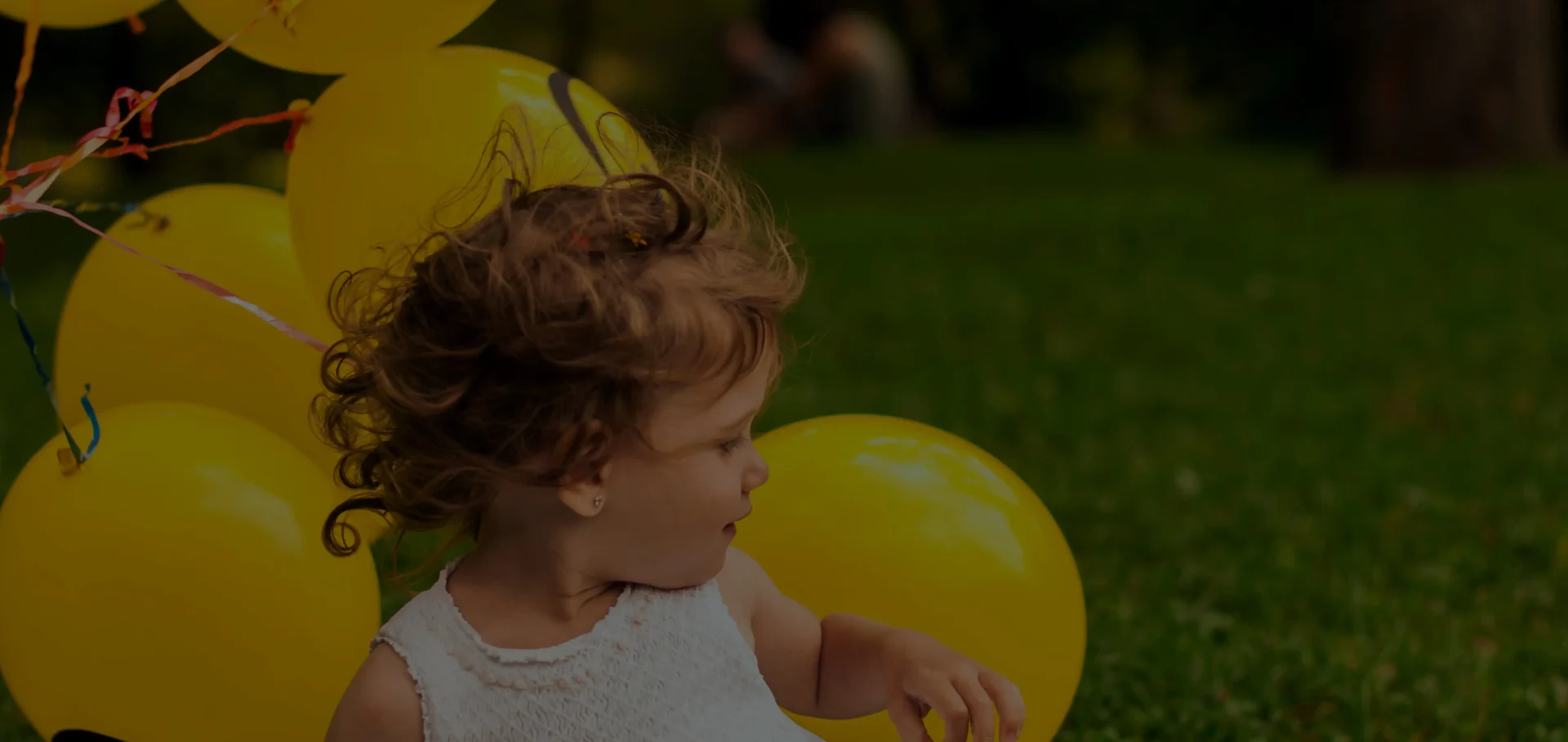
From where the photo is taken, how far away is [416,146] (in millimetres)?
2105

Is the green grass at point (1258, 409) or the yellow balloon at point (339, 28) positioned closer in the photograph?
the yellow balloon at point (339, 28)

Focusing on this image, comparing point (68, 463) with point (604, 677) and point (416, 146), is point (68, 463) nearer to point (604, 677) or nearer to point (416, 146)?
point (416, 146)

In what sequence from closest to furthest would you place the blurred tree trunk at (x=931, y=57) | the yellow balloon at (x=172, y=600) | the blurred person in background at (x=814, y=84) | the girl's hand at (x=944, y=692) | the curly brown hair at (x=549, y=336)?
the curly brown hair at (x=549, y=336) → the girl's hand at (x=944, y=692) → the yellow balloon at (x=172, y=600) → the blurred person in background at (x=814, y=84) → the blurred tree trunk at (x=931, y=57)

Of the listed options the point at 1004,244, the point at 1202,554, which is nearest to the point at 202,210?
the point at 1202,554

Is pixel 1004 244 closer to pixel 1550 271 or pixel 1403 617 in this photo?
pixel 1550 271

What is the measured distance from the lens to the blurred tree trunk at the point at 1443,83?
847cm

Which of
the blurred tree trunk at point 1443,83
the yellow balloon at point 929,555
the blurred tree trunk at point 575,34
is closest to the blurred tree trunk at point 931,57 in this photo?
the blurred tree trunk at point 575,34

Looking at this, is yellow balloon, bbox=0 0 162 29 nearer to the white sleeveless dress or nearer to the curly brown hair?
the curly brown hair

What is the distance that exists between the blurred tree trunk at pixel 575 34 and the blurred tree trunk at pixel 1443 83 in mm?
5144

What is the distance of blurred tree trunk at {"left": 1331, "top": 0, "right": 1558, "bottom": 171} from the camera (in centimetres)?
847

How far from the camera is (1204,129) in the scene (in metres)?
15.8

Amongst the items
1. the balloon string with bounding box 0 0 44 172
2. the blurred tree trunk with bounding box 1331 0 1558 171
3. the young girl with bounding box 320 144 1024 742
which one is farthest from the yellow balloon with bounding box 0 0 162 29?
the blurred tree trunk with bounding box 1331 0 1558 171

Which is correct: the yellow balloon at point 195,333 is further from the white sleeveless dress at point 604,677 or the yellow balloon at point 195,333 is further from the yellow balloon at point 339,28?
the white sleeveless dress at point 604,677

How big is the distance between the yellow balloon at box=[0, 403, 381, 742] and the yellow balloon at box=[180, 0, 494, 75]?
52 centimetres
